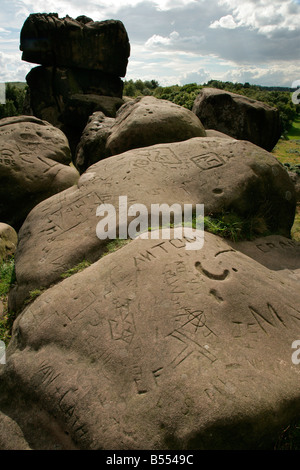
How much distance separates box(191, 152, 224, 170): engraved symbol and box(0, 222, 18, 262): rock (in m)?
2.95

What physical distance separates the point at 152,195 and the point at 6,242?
2.52 meters

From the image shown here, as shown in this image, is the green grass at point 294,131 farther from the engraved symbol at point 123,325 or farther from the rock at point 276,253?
the engraved symbol at point 123,325

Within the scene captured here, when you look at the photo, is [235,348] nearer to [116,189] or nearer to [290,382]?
[290,382]

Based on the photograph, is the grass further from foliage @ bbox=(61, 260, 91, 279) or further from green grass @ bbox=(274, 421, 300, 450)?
green grass @ bbox=(274, 421, 300, 450)

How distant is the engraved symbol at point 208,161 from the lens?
166 inches

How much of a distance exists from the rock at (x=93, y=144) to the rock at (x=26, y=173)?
1018 mm

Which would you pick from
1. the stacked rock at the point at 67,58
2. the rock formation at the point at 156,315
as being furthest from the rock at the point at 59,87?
the rock formation at the point at 156,315

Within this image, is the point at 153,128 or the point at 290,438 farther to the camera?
the point at 153,128

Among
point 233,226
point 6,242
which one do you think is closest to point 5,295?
point 6,242

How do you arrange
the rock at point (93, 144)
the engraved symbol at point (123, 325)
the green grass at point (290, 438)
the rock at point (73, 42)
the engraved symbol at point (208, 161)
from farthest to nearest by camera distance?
the rock at point (73, 42)
the rock at point (93, 144)
the engraved symbol at point (208, 161)
the engraved symbol at point (123, 325)
the green grass at point (290, 438)

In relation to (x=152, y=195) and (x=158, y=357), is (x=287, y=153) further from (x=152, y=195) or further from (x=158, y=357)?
(x=158, y=357)

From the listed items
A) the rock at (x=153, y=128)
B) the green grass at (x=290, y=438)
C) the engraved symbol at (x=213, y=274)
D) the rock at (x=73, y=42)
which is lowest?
the green grass at (x=290, y=438)

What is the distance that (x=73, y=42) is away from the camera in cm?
1373

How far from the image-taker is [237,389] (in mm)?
2129
